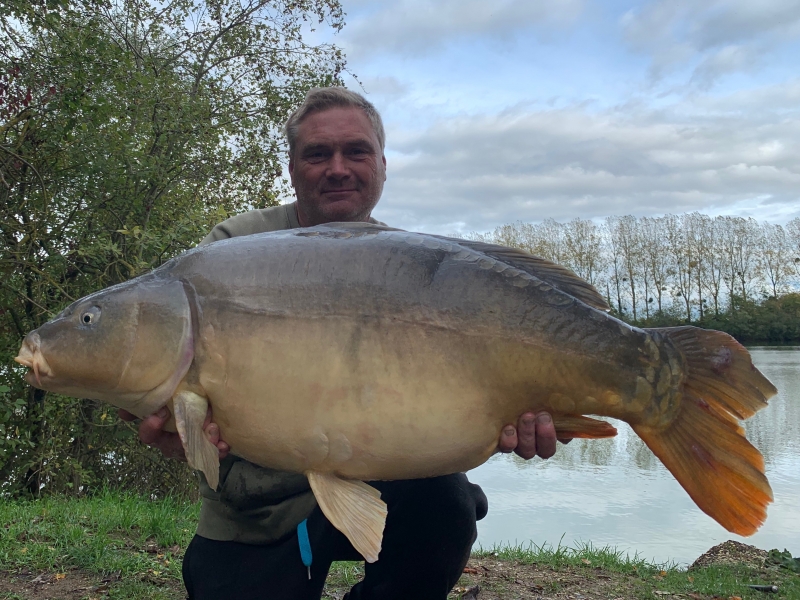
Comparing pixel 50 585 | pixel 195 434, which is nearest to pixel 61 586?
pixel 50 585

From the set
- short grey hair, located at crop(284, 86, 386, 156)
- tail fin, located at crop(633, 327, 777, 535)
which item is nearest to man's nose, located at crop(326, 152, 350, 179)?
short grey hair, located at crop(284, 86, 386, 156)

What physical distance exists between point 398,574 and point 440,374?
100 centimetres

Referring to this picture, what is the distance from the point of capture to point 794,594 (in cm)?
317

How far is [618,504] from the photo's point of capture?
654cm

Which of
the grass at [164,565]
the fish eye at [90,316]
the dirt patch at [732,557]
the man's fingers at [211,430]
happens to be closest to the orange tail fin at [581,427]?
the man's fingers at [211,430]

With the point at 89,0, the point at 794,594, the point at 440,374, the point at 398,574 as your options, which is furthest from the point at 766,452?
the point at 89,0

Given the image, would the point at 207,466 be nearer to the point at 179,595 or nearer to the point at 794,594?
the point at 179,595

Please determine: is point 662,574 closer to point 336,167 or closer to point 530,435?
point 530,435

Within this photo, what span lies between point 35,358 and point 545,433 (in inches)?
47.9

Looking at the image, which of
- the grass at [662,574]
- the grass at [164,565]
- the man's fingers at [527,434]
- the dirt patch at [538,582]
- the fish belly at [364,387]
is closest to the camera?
the fish belly at [364,387]

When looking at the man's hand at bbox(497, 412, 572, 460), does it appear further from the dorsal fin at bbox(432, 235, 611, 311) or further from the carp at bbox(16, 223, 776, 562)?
the dorsal fin at bbox(432, 235, 611, 311)

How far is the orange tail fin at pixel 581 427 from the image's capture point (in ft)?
5.25

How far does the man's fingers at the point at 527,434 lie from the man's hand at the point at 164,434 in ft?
2.33

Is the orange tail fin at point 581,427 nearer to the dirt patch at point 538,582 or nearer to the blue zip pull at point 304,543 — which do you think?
the blue zip pull at point 304,543
